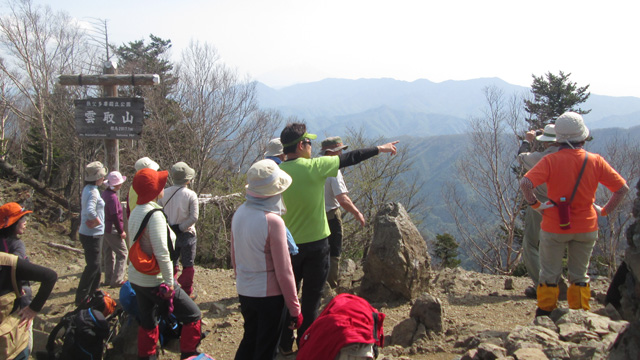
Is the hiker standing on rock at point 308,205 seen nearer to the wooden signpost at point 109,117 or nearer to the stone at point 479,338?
the stone at point 479,338

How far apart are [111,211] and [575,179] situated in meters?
5.55

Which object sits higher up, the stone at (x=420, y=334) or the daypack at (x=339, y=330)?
the daypack at (x=339, y=330)

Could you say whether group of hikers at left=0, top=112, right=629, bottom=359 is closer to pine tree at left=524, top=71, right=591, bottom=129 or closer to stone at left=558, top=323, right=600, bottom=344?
A: stone at left=558, top=323, right=600, bottom=344

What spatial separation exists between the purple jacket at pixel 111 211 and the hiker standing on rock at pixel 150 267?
2481mm

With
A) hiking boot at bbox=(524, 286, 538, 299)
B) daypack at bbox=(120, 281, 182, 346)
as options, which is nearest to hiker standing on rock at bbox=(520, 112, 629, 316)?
hiking boot at bbox=(524, 286, 538, 299)

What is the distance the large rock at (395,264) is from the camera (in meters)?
5.72

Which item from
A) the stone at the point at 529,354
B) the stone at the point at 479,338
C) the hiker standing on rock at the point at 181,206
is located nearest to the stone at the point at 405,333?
the stone at the point at 479,338

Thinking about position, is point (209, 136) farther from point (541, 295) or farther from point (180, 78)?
point (541, 295)

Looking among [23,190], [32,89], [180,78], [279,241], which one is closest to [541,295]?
[279,241]

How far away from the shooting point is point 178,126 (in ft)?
58.8

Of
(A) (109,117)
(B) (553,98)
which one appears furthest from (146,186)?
(B) (553,98)

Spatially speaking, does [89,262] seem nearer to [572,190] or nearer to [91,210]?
[91,210]

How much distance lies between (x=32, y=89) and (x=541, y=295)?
71.4 ft

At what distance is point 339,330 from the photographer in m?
2.37
